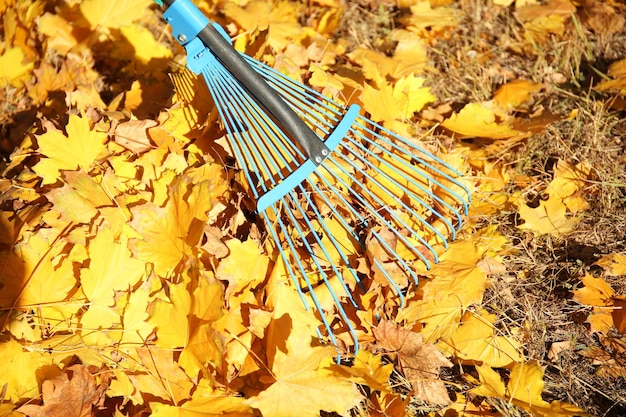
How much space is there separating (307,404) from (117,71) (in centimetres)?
154

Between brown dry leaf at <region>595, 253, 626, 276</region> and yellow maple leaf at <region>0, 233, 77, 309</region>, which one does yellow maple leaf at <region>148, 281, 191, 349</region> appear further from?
brown dry leaf at <region>595, 253, 626, 276</region>

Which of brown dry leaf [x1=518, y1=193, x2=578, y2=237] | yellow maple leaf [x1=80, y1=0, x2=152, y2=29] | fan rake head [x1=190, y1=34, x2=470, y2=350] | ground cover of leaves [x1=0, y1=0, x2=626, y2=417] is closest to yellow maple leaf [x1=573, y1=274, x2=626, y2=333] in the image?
ground cover of leaves [x1=0, y1=0, x2=626, y2=417]

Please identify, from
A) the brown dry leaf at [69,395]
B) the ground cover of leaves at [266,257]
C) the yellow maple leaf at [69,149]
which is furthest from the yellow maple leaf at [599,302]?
the yellow maple leaf at [69,149]

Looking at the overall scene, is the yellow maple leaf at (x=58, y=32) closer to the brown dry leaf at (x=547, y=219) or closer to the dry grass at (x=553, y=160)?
the dry grass at (x=553, y=160)

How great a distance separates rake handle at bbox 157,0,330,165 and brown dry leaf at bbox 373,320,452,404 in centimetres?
47

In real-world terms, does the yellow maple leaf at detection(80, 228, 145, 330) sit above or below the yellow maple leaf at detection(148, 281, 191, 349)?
above

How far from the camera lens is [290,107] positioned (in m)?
1.46

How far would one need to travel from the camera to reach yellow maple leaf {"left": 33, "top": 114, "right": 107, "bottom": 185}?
1513 millimetres

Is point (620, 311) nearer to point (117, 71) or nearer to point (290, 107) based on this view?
point (290, 107)

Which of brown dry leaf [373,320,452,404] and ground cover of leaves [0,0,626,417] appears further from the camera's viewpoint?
brown dry leaf [373,320,452,404]

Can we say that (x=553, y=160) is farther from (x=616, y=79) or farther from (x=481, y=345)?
(x=481, y=345)

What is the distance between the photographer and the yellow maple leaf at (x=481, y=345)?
1.47m

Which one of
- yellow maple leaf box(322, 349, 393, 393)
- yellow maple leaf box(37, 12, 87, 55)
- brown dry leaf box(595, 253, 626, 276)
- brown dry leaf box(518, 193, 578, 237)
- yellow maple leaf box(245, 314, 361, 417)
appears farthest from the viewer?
yellow maple leaf box(37, 12, 87, 55)

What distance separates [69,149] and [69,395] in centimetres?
64
